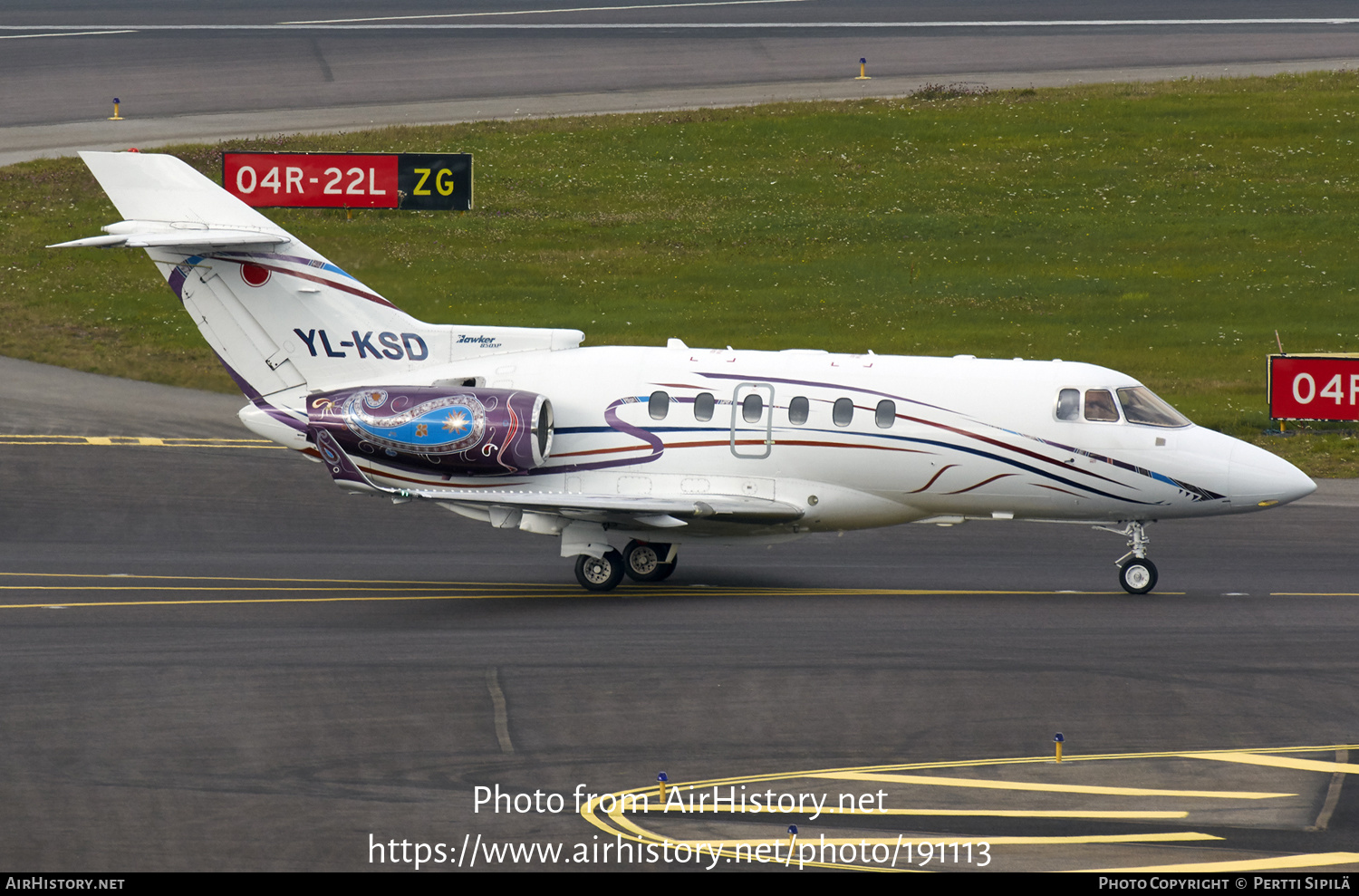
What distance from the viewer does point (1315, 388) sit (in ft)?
120

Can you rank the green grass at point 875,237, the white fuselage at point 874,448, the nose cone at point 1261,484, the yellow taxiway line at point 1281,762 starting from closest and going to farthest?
the yellow taxiway line at point 1281,762 < the nose cone at point 1261,484 < the white fuselage at point 874,448 < the green grass at point 875,237

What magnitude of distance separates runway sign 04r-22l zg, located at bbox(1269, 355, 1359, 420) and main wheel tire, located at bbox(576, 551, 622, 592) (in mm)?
18012

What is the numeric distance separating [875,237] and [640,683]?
31.6 m

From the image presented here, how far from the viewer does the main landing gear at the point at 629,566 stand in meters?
25.4

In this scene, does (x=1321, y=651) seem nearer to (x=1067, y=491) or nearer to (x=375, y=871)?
(x=1067, y=491)

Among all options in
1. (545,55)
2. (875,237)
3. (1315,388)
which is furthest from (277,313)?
(545,55)

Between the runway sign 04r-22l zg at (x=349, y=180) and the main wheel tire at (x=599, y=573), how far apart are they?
66.5 feet

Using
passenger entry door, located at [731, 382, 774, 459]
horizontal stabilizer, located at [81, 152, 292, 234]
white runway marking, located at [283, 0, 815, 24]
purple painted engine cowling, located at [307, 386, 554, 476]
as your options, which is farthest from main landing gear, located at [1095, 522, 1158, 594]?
white runway marking, located at [283, 0, 815, 24]

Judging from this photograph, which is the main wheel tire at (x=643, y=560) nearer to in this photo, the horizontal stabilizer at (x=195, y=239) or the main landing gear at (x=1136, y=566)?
the main landing gear at (x=1136, y=566)

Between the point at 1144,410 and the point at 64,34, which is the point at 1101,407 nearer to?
the point at 1144,410

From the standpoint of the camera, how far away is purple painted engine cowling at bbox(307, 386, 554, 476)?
24828 mm

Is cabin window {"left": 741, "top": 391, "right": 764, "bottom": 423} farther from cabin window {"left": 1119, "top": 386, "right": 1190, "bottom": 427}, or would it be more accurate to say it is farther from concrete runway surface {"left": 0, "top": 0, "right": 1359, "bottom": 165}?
concrete runway surface {"left": 0, "top": 0, "right": 1359, "bottom": 165}

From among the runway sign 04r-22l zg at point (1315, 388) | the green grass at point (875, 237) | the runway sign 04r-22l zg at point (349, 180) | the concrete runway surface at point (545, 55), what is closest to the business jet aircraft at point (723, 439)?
the green grass at point (875, 237)

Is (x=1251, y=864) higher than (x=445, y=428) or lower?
lower
